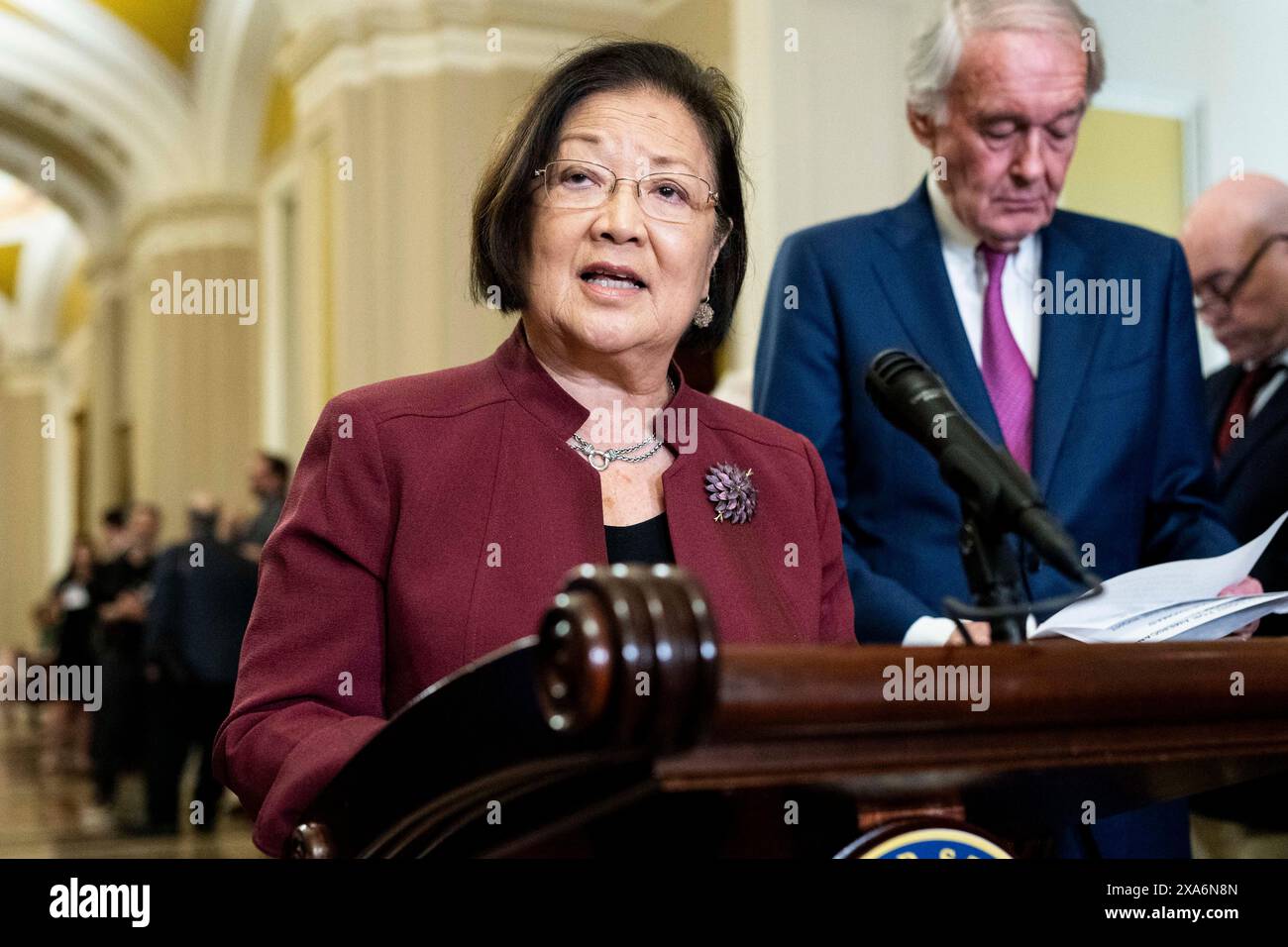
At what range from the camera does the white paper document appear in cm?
136

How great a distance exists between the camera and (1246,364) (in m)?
3.30

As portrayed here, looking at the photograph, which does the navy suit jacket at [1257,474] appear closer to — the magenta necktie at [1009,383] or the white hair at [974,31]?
the magenta necktie at [1009,383]

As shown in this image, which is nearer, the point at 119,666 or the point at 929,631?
the point at 929,631

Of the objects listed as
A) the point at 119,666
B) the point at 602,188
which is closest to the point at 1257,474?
the point at 602,188

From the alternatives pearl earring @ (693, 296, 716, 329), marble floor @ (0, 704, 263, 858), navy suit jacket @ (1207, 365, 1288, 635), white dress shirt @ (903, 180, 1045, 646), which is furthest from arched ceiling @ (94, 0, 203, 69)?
pearl earring @ (693, 296, 716, 329)

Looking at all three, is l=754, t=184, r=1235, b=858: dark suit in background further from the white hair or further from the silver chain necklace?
the silver chain necklace

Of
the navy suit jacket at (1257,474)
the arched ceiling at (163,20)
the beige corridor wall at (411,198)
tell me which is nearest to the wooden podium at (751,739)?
the navy suit jacket at (1257,474)

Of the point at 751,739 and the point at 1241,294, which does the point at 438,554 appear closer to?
the point at 751,739

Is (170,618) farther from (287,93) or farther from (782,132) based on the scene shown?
(287,93)

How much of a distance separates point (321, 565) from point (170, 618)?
636 centimetres

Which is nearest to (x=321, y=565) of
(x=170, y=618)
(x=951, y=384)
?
(x=951, y=384)

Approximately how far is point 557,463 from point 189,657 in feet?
20.2

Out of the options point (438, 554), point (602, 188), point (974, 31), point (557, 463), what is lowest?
point (438, 554)

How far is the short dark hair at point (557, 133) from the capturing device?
1.72 metres
